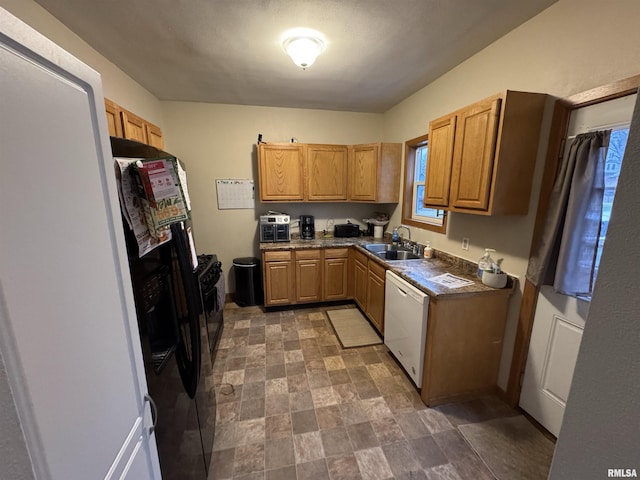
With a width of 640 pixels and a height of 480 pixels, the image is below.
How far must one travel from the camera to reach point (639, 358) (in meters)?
0.46

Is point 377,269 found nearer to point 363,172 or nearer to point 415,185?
point 415,185

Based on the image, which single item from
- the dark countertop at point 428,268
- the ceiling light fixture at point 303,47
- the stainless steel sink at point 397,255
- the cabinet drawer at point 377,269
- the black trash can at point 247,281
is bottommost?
the black trash can at point 247,281

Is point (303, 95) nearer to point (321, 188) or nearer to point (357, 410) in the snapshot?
point (321, 188)

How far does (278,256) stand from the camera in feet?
10.7

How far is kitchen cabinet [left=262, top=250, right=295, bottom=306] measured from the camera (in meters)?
3.25

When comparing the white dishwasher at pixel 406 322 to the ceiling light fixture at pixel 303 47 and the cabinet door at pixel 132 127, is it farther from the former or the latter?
the cabinet door at pixel 132 127

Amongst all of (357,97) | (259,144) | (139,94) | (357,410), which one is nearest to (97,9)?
(139,94)

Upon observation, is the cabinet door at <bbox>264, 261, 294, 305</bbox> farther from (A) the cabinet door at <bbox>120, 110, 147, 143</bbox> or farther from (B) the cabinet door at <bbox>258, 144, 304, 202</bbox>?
(A) the cabinet door at <bbox>120, 110, 147, 143</bbox>

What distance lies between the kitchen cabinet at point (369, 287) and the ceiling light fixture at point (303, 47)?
193cm

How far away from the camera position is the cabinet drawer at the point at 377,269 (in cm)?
263

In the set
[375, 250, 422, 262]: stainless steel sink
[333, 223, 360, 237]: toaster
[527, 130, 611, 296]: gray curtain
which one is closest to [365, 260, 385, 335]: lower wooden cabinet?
[375, 250, 422, 262]: stainless steel sink

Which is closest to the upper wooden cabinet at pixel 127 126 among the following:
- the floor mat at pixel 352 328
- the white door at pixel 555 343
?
the floor mat at pixel 352 328

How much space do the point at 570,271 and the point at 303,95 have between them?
2983 mm

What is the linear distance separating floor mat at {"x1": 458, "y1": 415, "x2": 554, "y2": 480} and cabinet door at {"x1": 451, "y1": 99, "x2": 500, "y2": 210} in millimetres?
1513
